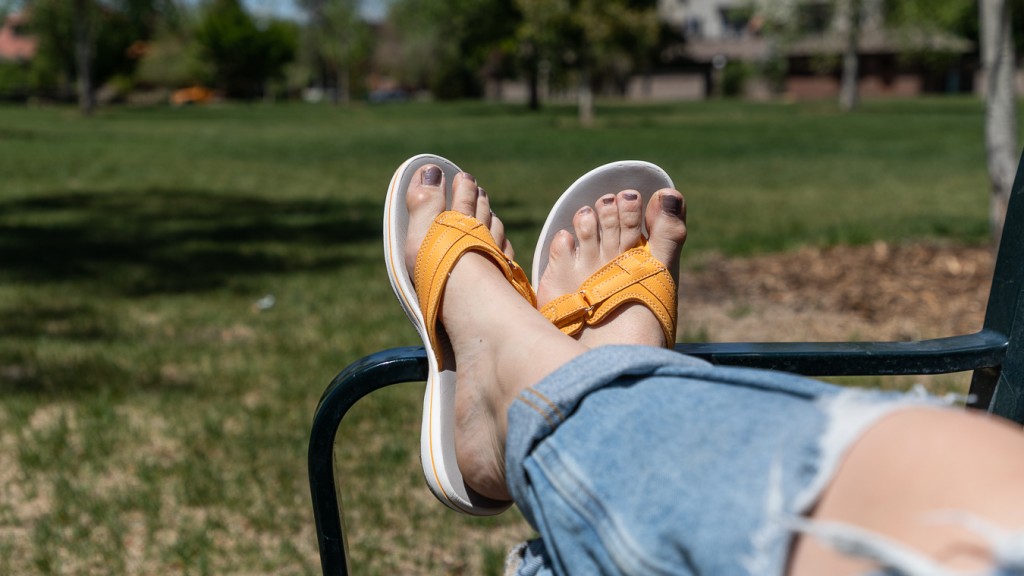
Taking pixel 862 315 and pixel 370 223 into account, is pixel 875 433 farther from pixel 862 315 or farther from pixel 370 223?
pixel 370 223

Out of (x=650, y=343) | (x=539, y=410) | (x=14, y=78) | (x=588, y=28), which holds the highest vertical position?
(x=588, y=28)

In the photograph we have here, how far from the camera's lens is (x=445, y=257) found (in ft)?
5.08

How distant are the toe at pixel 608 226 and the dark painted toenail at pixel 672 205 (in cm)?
12

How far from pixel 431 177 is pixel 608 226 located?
0.34m

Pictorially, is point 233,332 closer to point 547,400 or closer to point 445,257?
point 445,257

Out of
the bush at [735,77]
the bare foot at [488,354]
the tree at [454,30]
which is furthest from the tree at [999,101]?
the bush at [735,77]

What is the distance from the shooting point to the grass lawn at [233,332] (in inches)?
90.5

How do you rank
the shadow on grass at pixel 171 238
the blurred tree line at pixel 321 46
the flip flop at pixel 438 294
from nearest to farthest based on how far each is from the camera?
the flip flop at pixel 438 294
the shadow on grass at pixel 171 238
the blurred tree line at pixel 321 46

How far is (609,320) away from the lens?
5.14 feet

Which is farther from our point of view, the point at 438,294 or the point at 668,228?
the point at 668,228

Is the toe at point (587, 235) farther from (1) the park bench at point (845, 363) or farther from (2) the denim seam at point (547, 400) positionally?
(2) the denim seam at point (547, 400)

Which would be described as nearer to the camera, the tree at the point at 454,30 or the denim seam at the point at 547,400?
the denim seam at the point at 547,400

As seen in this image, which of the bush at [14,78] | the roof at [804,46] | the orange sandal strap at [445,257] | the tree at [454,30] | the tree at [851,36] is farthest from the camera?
the bush at [14,78]

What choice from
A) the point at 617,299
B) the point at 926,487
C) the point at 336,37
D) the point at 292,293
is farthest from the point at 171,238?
the point at 336,37
